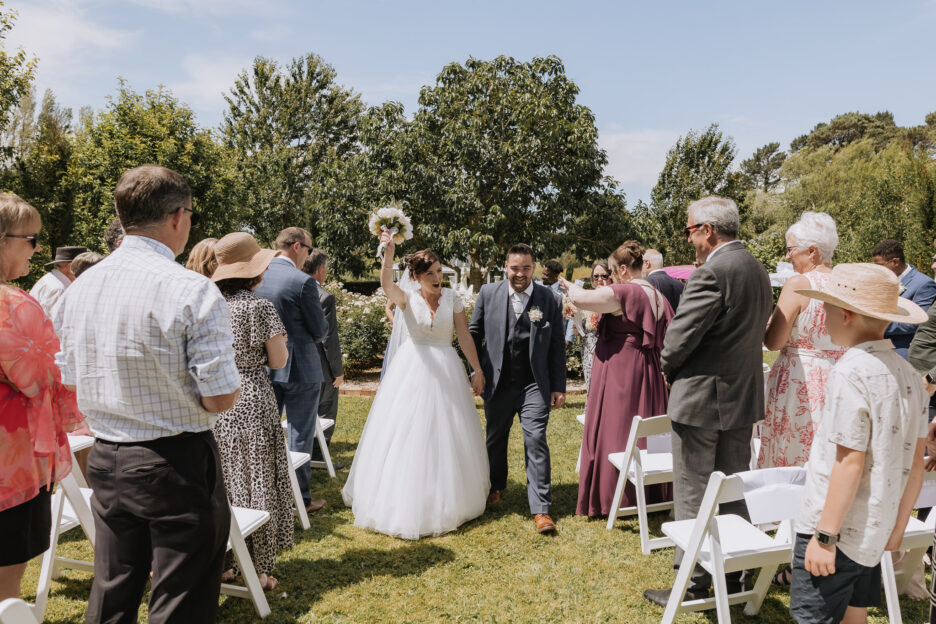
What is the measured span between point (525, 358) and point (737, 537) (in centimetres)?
235

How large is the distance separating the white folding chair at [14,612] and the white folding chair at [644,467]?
12.1ft

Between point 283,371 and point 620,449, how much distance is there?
308cm

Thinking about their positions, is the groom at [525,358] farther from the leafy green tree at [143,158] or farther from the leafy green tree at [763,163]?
the leafy green tree at [763,163]

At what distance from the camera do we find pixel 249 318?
362cm

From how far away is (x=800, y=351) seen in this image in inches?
155

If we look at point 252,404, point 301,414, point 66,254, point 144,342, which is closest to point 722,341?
point 252,404

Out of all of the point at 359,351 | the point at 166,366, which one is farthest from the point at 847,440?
the point at 359,351

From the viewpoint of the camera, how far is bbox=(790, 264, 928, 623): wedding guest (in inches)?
84.7

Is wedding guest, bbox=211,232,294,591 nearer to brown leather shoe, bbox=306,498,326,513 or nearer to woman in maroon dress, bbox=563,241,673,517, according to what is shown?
brown leather shoe, bbox=306,498,326,513

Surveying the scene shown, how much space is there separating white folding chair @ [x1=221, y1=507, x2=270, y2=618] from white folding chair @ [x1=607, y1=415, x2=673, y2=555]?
274cm

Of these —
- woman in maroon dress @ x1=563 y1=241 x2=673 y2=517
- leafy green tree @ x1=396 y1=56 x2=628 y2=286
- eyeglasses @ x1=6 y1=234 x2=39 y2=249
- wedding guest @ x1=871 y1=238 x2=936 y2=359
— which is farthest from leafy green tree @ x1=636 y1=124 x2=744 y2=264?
eyeglasses @ x1=6 y1=234 x2=39 y2=249

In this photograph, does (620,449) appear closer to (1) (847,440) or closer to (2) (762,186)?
(1) (847,440)

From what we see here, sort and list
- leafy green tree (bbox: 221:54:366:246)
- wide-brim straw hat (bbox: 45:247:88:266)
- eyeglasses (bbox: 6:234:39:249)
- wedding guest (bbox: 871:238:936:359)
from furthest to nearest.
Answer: leafy green tree (bbox: 221:54:366:246)
wedding guest (bbox: 871:238:936:359)
wide-brim straw hat (bbox: 45:247:88:266)
eyeglasses (bbox: 6:234:39:249)

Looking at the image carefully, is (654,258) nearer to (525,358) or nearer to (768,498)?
(525,358)
